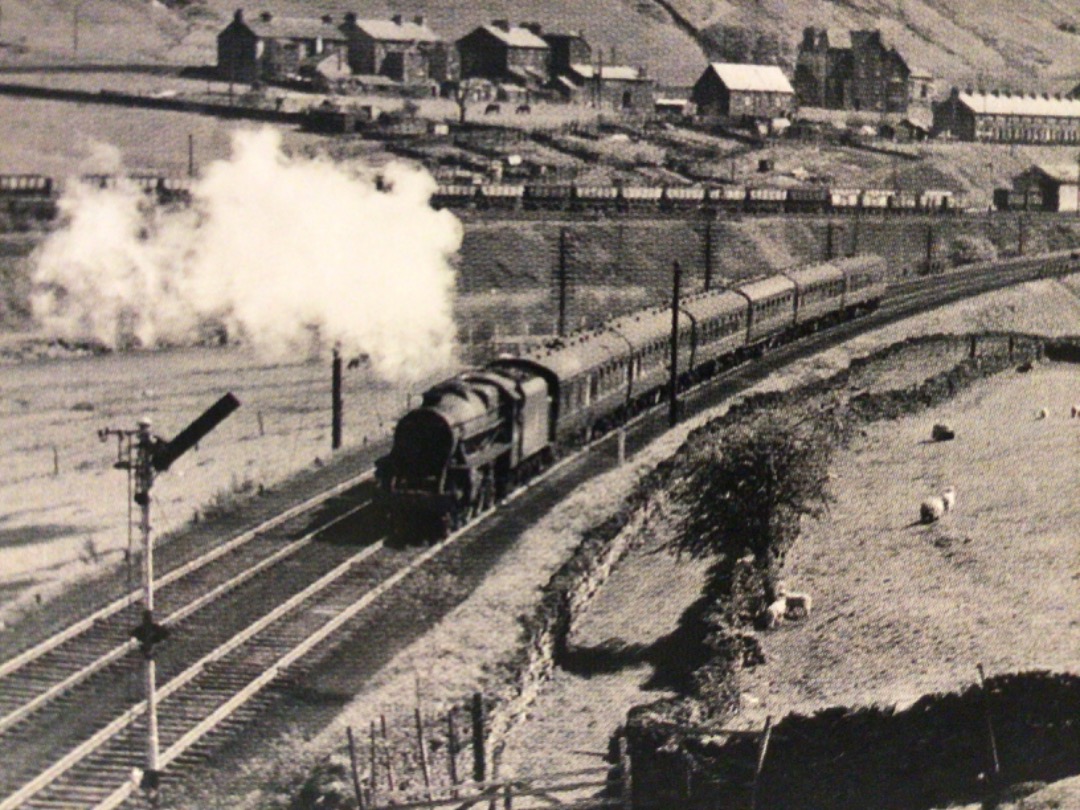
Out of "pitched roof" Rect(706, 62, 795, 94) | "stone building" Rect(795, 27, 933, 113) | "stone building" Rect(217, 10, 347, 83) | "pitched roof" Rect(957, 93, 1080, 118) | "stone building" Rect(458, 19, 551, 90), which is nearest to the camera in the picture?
"stone building" Rect(795, 27, 933, 113)

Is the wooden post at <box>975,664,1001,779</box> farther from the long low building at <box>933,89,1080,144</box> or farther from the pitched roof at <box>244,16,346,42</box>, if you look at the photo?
the pitched roof at <box>244,16,346,42</box>

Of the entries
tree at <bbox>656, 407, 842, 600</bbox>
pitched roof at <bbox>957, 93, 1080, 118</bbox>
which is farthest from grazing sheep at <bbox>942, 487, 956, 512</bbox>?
pitched roof at <bbox>957, 93, 1080, 118</bbox>

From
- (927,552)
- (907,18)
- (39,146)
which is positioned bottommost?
→ (927,552)

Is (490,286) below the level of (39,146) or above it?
below

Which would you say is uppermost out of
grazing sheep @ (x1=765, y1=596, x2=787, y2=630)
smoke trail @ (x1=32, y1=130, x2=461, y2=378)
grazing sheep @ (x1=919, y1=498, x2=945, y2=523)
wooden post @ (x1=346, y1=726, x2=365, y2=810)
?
smoke trail @ (x1=32, y1=130, x2=461, y2=378)

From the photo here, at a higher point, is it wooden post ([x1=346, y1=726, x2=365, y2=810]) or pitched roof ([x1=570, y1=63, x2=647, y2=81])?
pitched roof ([x1=570, y1=63, x2=647, y2=81])

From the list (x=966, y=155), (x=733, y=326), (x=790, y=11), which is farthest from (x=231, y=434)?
(x=966, y=155)

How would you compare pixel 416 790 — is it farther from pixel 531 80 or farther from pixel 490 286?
pixel 531 80
